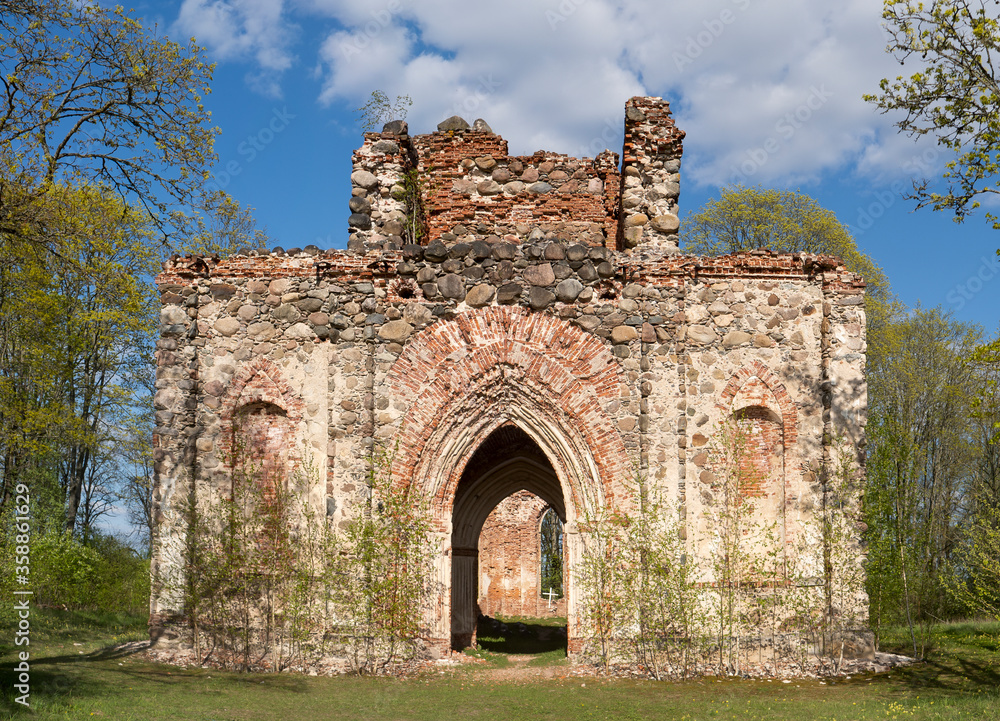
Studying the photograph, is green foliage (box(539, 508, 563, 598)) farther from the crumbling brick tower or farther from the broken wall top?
the crumbling brick tower

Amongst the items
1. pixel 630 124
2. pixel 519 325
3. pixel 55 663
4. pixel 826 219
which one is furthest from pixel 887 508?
pixel 826 219

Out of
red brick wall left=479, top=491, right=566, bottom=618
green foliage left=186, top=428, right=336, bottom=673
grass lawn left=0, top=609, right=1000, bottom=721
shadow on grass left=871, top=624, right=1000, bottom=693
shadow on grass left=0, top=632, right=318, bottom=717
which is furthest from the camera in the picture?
red brick wall left=479, top=491, right=566, bottom=618

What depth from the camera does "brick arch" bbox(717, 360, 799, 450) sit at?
416 inches

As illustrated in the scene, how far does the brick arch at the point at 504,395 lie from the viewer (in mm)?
10516

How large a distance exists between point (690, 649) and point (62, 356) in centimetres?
1563

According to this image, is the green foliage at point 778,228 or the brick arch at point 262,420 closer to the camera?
the brick arch at point 262,420

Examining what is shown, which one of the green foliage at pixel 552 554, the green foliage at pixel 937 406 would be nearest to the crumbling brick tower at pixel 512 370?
the green foliage at pixel 937 406

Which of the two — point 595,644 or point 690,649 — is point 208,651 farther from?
point 690,649

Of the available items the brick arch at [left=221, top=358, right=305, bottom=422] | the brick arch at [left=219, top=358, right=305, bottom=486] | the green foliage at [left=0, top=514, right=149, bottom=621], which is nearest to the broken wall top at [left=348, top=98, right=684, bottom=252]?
the brick arch at [left=221, top=358, right=305, bottom=422]

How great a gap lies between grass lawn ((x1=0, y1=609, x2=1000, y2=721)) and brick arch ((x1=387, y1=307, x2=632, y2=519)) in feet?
7.49

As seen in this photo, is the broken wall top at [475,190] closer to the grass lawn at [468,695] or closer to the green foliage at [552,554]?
the grass lawn at [468,695]

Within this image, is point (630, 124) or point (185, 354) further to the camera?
point (630, 124)

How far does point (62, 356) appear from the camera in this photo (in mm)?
18656

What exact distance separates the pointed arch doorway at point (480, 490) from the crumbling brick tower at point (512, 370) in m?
2.19
